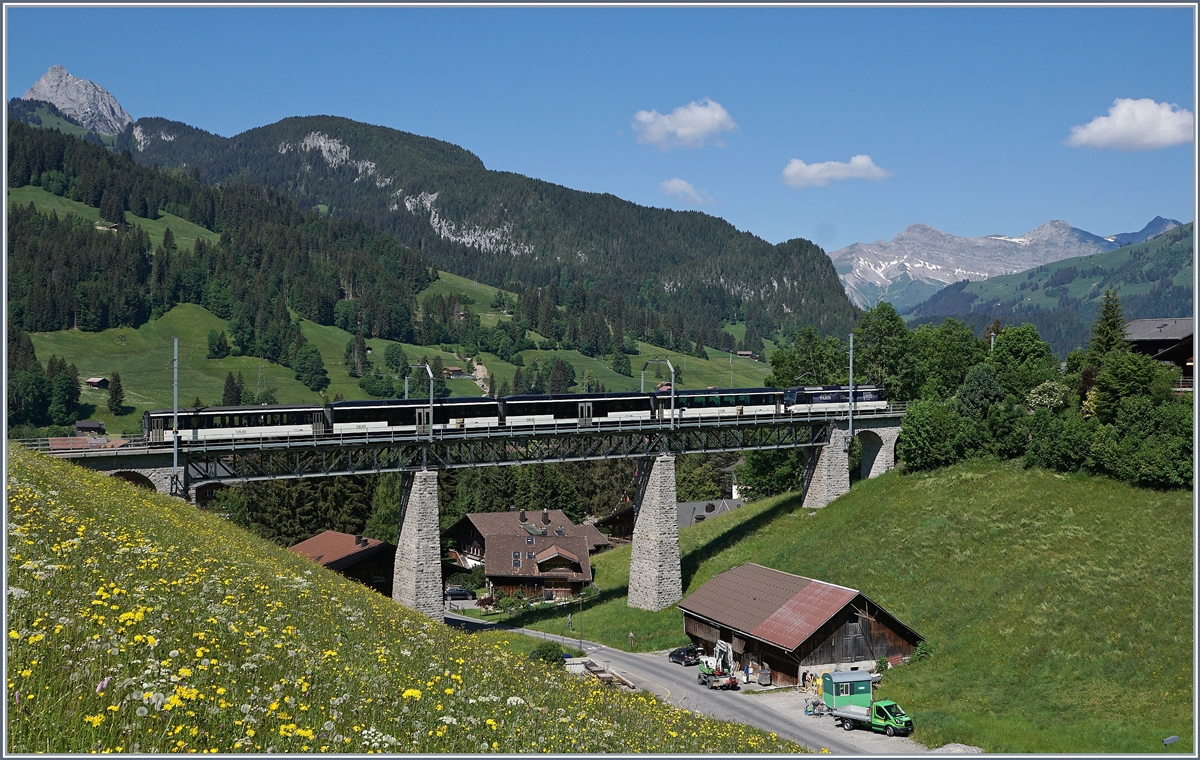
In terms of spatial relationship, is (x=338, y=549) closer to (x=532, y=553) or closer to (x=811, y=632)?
(x=532, y=553)

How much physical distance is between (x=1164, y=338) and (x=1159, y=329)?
18.0 ft

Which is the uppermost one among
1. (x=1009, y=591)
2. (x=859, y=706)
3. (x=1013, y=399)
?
(x=1013, y=399)

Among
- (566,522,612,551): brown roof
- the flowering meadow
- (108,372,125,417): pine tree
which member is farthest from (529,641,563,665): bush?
(108,372,125,417): pine tree

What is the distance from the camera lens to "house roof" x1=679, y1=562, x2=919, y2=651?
53.4m

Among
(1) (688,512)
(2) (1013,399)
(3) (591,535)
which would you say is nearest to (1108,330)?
(2) (1013,399)

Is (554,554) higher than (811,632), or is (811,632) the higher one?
(811,632)

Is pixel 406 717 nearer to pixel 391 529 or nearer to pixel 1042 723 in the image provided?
pixel 1042 723

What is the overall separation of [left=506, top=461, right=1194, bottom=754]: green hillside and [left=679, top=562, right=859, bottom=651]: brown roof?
15.4 ft

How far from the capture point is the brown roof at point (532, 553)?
301ft

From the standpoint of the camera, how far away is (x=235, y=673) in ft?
51.5

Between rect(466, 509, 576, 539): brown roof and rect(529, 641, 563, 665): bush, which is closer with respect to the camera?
rect(529, 641, 563, 665): bush

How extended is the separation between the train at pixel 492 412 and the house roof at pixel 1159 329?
30.1 m

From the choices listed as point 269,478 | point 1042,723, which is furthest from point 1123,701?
point 269,478

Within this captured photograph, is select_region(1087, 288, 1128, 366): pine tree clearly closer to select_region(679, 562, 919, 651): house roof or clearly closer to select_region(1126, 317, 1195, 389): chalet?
select_region(1126, 317, 1195, 389): chalet
